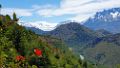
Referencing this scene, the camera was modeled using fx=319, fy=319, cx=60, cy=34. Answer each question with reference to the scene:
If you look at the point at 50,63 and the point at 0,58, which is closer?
the point at 0,58

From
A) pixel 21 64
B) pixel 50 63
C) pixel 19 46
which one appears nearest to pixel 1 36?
→ pixel 21 64

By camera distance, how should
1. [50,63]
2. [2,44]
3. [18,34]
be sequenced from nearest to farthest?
[2,44] → [18,34] → [50,63]

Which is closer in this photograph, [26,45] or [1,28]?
[1,28]

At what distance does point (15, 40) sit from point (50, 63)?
1252 centimetres

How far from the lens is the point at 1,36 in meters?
22.7

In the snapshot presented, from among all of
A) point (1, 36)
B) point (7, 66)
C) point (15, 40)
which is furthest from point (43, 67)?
point (7, 66)

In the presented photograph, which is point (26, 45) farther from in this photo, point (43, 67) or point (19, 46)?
point (43, 67)

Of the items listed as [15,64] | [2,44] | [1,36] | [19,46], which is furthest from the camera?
[19,46]

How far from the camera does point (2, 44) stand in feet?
69.7

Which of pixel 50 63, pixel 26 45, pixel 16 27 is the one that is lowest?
pixel 50 63

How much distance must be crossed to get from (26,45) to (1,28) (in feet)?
130

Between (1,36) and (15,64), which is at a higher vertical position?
(1,36)

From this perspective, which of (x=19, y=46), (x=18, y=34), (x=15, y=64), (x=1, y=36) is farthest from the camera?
(x=19, y=46)

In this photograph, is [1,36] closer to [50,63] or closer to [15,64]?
[15,64]
